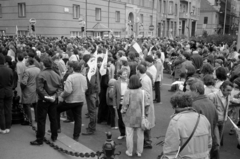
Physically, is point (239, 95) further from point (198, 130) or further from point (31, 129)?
point (31, 129)

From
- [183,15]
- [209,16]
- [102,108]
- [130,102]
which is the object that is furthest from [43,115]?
[209,16]

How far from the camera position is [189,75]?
6418 mm

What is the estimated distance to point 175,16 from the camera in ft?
183

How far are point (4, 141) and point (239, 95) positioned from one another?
18.1 feet

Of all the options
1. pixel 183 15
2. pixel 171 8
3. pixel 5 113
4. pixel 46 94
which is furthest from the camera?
pixel 183 15

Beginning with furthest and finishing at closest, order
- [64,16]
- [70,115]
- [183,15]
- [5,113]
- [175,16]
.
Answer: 1. [183,15]
2. [175,16]
3. [64,16]
4. [70,115]
5. [5,113]

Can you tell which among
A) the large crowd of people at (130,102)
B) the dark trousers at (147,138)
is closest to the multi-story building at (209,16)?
the large crowd of people at (130,102)

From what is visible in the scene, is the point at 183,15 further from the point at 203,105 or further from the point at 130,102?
the point at 203,105

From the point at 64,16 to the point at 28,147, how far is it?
22.4 meters

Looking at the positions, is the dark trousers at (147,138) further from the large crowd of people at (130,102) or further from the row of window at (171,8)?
the row of window at (171,8)

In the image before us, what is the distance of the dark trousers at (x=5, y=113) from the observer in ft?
20.6

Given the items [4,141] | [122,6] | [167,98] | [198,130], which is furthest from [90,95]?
[122,6]

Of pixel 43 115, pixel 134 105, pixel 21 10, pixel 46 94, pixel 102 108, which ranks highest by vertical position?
pixel 21 10

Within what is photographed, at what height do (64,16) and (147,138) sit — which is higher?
(64,16)
